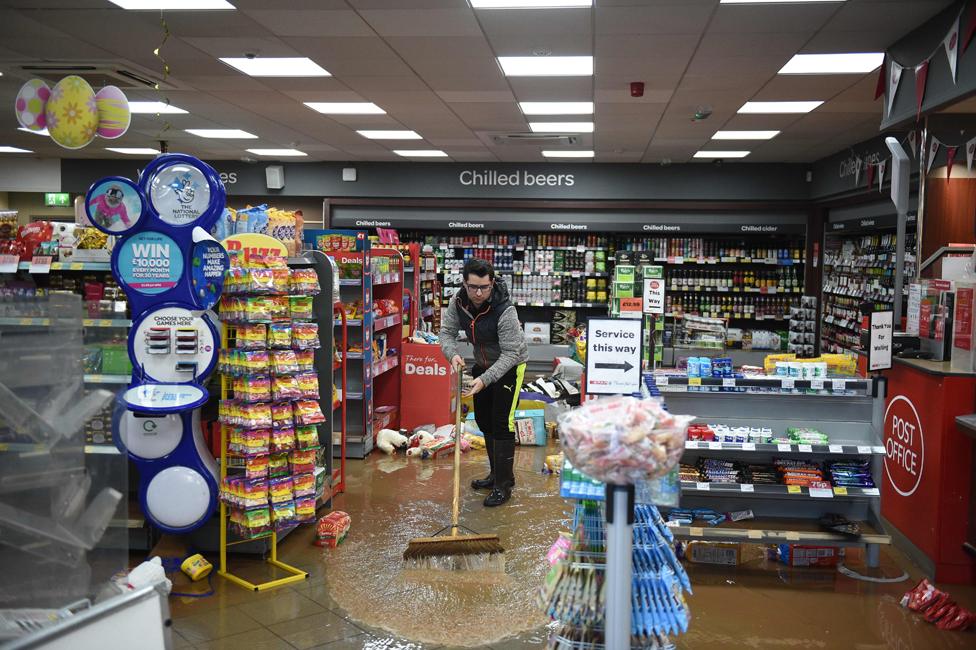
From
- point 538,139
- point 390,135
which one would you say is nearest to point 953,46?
point 538,139

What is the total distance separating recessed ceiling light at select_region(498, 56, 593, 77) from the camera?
20.6 feet

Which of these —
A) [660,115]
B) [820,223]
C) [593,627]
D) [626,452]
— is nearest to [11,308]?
[626,452]

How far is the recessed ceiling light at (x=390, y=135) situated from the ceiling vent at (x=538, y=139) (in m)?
1.00

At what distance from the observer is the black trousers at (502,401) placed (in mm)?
5945

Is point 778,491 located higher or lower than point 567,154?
lower

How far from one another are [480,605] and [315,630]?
86cm

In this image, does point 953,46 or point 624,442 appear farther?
point 953,46

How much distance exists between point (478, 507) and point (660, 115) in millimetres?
4643

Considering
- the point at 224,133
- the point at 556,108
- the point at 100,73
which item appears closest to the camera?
the point at 100,73

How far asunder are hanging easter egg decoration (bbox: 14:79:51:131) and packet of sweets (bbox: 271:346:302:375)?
2.25 metres

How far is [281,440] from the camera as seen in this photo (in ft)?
14.8

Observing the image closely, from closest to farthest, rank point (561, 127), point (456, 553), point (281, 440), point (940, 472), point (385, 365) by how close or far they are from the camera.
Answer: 1. point (281, 440)
2. point (940, 472)
3. point (456, 553)
4. point (385, 365)
5. point (561, 127)

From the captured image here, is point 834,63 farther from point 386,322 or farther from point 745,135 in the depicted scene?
point 386,322

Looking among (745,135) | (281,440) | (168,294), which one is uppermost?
(745,135)
